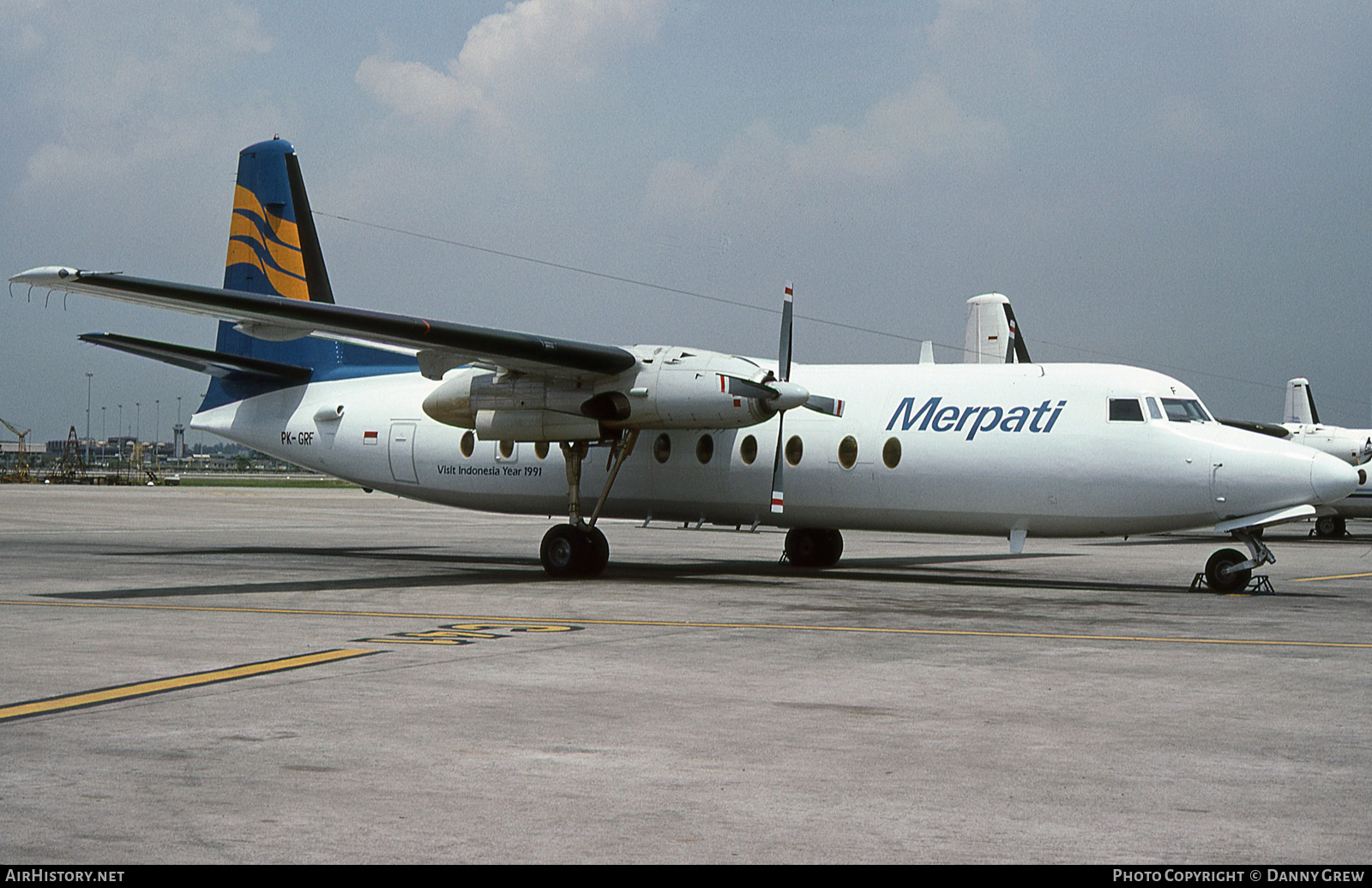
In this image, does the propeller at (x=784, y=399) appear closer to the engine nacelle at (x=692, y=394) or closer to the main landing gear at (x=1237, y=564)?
the engine nacelle at (x=692, y=394)

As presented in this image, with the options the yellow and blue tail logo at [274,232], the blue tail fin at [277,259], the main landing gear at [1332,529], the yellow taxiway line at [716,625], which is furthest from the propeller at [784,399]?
the main landing gear at [1332,529]

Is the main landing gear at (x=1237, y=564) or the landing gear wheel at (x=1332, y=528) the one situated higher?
the landing gear wheel at (x=1332, y=528)

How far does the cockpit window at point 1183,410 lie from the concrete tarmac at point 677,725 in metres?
2.37

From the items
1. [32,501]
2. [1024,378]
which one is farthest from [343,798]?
[32,501]

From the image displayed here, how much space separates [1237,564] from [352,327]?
11.9 metres

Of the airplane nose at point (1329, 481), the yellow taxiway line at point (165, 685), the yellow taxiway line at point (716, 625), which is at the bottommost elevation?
the yellow taxiway line at point (165, 685)

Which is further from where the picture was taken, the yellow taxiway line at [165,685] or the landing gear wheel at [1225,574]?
the landing gear wheel at [1225,574]

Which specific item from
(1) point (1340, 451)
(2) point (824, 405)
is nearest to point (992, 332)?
(1) point (1340, 451)

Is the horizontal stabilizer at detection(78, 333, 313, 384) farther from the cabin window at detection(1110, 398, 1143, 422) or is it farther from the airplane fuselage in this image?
the cabin window at detection(1110, 398, 1143, 422)

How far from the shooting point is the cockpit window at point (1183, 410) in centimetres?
1730

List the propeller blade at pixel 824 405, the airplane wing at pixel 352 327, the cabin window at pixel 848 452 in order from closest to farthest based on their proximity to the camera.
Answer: the airplane wing at pixel 352 327 < the propeller blade at pixel 824 405 < the cabin window at pixel 848 452

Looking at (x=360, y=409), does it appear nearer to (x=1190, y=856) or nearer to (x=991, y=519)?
(x=991, y=519)

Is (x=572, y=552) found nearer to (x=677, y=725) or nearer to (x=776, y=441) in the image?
(x=776, y=441)

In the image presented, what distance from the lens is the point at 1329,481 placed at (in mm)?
15898
